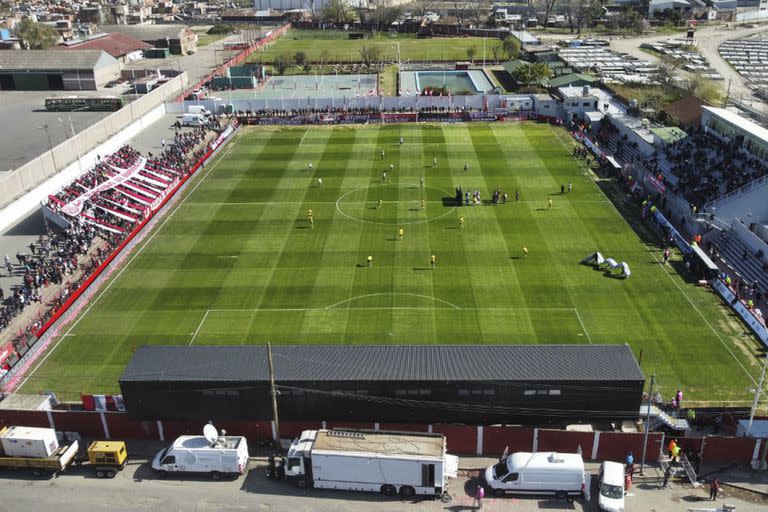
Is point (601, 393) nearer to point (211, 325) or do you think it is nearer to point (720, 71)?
point (211, 325)

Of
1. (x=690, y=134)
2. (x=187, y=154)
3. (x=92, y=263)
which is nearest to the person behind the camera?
(x=92, y=263)

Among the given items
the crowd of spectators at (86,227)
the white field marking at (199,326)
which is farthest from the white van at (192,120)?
the white field marking at (199,326)

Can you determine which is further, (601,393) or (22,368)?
(22,368)

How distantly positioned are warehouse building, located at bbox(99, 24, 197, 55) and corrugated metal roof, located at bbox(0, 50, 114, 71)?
35638 millimetres

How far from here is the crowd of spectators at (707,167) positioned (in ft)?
166

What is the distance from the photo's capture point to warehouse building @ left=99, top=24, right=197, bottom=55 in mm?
131875

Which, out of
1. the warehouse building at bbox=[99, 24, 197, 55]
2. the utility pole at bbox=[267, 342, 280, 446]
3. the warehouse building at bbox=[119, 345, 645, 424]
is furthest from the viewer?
the warehouse building at bbox=[99, 24, 197, 55]

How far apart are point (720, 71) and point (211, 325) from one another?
106104 mm

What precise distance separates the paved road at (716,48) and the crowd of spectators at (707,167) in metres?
24.8

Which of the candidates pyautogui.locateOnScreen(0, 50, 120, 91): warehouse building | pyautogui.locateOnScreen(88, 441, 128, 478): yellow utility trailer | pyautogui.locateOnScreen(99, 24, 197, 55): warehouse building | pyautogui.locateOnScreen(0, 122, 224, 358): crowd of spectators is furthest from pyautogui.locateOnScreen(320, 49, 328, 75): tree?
pyautogui.locateOnScreen(88, 441, 128, 478): yellow utility trailer

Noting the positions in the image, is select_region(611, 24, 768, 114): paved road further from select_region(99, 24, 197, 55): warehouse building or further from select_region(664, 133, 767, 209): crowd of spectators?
select_region(99, 24, 197, 55): warehouse building

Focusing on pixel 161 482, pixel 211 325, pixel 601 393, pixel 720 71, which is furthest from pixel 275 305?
pixel 720 71

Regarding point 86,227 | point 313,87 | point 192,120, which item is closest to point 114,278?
point 86,227

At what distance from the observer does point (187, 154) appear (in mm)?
68500
